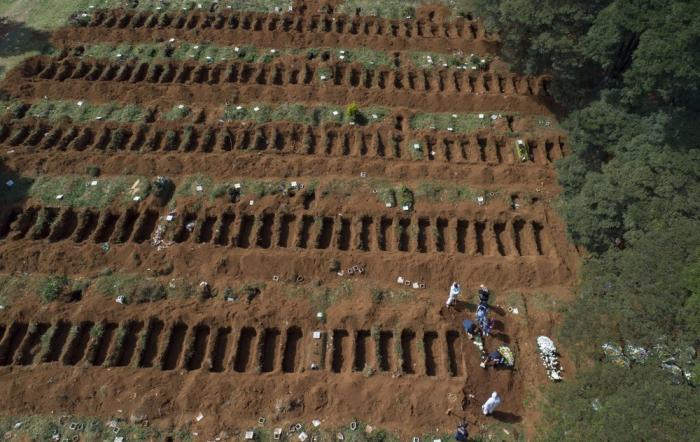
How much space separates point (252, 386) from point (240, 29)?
19.4 metres

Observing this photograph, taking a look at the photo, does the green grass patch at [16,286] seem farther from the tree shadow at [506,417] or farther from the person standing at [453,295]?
the tree shadow at [506,417]

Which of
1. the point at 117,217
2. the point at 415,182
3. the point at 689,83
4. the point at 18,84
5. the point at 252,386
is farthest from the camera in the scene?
the point at 18,84

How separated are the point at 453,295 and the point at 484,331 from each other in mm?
1583

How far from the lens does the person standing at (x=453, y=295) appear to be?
16.4 m

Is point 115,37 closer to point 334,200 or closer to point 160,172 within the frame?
point 160,172

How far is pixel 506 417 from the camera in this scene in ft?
48.0

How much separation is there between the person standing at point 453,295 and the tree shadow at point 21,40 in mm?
23898

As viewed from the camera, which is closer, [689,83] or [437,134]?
[689,83]

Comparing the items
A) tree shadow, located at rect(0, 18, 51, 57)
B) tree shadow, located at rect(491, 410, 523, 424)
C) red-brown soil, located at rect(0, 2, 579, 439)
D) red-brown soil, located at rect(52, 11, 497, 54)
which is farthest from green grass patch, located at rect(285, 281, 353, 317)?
tree shadow, located at rect(0, 18, 51, 57)

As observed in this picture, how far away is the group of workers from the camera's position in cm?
1550

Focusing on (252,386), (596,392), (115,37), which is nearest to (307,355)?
(252,386)

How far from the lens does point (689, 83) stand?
16.2 m

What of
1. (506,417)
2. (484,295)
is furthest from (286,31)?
(506,417)

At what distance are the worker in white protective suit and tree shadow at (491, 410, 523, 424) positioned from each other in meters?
0.18
